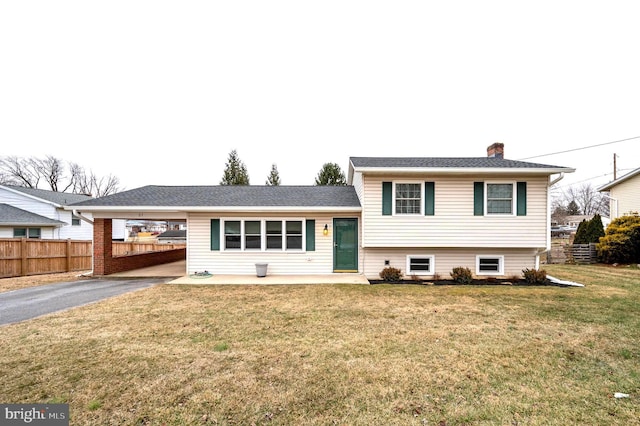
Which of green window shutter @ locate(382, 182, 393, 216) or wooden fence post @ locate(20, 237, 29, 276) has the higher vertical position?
green window shutter @ locate(382, 182, 393, 216)

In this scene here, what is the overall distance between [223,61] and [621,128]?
113 feet

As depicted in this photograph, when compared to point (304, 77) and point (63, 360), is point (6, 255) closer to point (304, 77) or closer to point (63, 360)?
point (63, 360)

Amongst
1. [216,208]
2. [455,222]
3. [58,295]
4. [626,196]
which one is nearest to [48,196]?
[58,295]

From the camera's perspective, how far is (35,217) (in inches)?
750

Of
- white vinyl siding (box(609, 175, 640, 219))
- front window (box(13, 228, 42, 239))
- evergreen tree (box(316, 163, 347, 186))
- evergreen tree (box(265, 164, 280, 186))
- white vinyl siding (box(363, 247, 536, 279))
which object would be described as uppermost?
evergreen tree (box(265, 164, 280, 186))

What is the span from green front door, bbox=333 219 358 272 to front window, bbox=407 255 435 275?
2.04 m

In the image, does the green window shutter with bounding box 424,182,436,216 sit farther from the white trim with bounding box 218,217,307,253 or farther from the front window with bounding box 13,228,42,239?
the front window with bounding box 13,228,42,239

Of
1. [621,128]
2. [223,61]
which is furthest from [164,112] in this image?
[621,128]

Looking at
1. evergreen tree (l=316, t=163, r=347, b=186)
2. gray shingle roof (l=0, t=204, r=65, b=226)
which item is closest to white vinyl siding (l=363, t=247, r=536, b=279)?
evergreen tree (l=316, t=163, r=347, b=186)

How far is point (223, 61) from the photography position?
1689 cm

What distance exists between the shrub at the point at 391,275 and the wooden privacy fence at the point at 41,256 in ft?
46.1

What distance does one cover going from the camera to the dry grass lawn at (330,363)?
9.38 feet

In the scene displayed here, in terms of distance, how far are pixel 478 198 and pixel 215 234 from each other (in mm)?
9965

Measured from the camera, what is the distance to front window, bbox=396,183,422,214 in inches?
400
